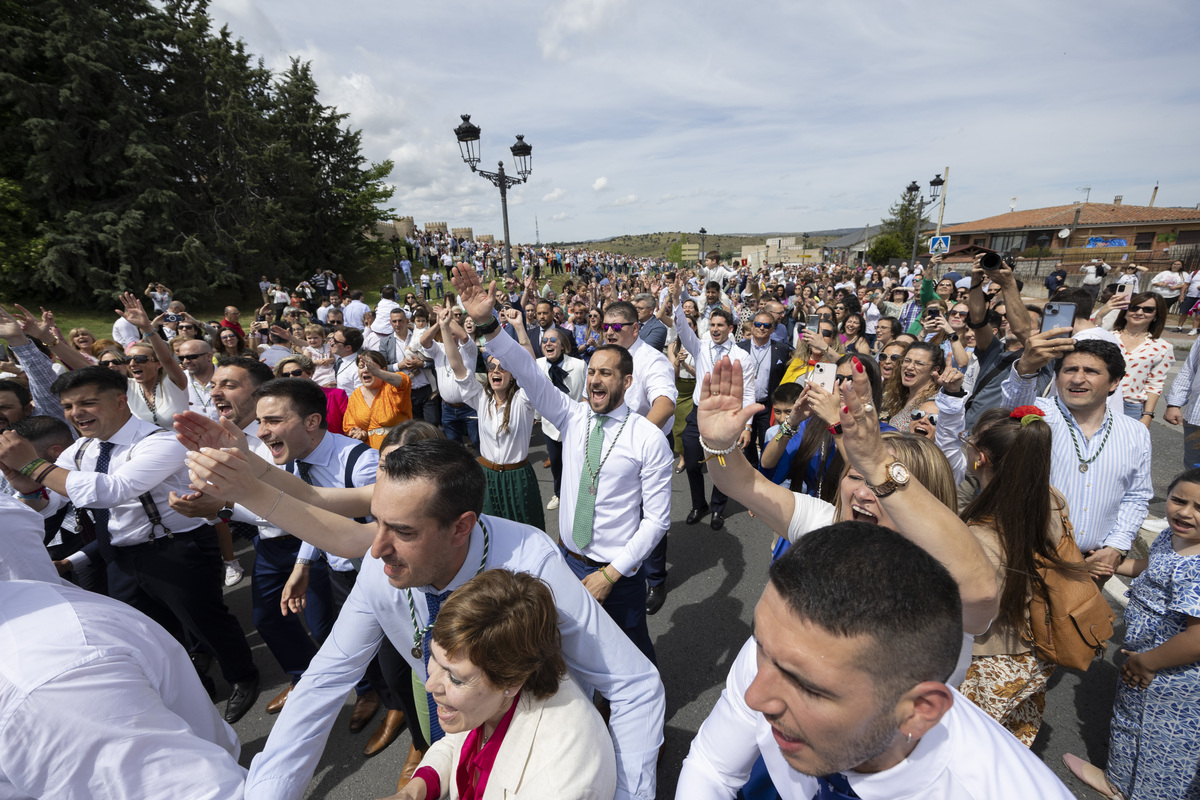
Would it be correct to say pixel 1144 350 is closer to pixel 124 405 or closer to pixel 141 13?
pixel 124 405

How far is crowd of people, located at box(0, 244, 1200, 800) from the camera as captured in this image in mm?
1102

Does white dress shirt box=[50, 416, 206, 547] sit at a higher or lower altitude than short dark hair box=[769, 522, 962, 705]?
lower

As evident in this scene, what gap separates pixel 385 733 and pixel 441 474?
2.27m

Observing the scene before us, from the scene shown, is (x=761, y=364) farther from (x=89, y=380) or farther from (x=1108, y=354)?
(x=89, y=380)

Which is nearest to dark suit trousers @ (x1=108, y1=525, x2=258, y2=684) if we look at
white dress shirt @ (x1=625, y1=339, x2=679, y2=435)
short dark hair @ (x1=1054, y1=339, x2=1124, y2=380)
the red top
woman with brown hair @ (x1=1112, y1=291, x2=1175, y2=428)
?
the red top

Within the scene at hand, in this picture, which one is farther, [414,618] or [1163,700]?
[1163,700]

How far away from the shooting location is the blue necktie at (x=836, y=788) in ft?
3.92

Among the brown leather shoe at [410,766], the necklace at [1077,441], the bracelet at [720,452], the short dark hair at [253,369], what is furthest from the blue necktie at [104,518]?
the necklace at [1077,441]

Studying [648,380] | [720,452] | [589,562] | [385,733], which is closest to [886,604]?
[720,452]

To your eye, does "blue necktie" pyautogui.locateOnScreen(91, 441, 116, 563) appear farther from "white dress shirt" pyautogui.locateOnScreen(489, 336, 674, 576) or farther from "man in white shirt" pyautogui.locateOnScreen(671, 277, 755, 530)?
"man in white shirt" pyautogui.locateOnScreen(671, 277, 755, 530)

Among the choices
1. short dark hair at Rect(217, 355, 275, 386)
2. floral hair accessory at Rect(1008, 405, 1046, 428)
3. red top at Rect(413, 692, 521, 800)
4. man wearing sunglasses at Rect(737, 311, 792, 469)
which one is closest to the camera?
red top at Rect(413, 692, 521, 800)

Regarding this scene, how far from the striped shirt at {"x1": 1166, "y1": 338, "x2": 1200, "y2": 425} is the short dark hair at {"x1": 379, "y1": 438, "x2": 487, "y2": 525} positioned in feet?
19.7

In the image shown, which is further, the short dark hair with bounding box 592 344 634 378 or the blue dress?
the short dark hair with bounding box 592 344 634 378

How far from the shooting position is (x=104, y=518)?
2.92 m
